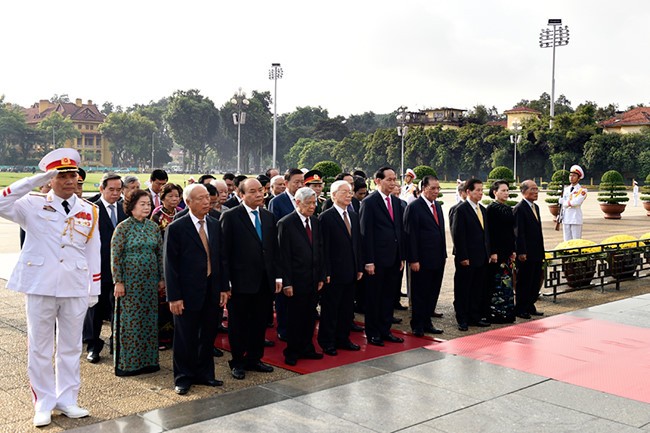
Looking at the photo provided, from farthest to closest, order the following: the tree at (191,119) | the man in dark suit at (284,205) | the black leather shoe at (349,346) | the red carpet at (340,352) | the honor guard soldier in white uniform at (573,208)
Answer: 1. the tree at (191,119)
2. the honor guard soldier in white uniform at (573,208)
3. the man in dark suit at (284,205)
4. the black leather shoe at (349,346)
5. the red carpet at (340,352)

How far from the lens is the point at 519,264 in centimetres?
816

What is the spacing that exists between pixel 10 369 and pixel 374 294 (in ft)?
11.3

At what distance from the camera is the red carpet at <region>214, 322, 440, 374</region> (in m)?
5.85

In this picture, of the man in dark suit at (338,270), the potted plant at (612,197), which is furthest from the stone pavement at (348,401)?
the potted plant at (612,197)

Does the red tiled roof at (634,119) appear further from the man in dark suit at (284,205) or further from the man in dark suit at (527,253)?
the man in dark suit at (284,205)

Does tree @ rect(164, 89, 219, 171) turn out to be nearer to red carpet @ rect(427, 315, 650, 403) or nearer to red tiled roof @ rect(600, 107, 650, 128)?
red tiled roof @ rect(600, 107, 650, 128)

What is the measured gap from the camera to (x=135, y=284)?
5469 millimetres

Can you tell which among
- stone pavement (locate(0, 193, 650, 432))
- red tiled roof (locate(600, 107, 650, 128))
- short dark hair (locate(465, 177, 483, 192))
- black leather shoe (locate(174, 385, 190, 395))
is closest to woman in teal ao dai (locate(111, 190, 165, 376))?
stone pavement (locate(0, 193, 650, 432))

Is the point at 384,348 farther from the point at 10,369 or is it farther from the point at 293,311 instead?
the point at 10,369

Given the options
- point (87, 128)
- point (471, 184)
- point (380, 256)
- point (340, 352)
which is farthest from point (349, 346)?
point (87, 128)

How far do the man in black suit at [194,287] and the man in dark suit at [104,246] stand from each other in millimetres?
1291

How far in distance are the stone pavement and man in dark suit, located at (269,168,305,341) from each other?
41.5 inches

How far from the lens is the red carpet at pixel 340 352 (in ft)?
19.2

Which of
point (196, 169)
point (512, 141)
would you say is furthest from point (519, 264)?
point (196, 169)
